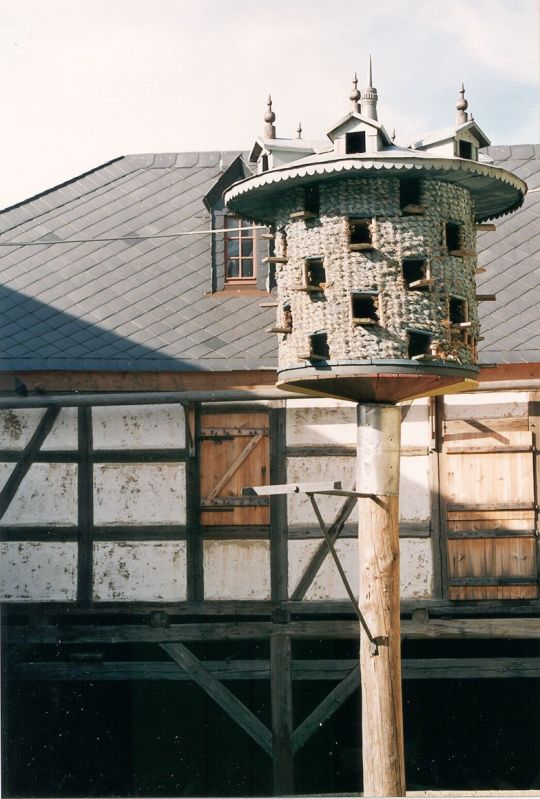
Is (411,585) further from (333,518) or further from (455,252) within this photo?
(455,252)

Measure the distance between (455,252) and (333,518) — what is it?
4041 mm

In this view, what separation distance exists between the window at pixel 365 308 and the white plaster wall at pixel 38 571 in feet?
16.4

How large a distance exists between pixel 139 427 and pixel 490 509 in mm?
3592

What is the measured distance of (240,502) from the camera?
1145 cm

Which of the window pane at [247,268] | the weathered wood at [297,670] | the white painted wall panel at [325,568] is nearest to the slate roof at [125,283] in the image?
the window pane at [247,268]

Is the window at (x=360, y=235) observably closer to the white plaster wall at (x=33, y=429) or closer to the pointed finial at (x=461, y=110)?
the pointed finial at (x=461, y=110)

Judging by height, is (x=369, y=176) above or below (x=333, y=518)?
above

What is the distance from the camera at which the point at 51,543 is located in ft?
38.2

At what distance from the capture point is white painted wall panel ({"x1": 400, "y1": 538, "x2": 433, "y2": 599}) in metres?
11.4

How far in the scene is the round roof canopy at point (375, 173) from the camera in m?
7.46

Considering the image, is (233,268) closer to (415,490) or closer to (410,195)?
(415,490)

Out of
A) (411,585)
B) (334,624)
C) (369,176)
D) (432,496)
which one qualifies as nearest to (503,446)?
(432,496)

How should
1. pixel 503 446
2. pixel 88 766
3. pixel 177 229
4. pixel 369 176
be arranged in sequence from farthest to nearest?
pixel 177 229 → pixel 88 766 → pixel 503 446 → pixel 369 176

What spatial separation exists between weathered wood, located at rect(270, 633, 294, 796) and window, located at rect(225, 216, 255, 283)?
3.94m
